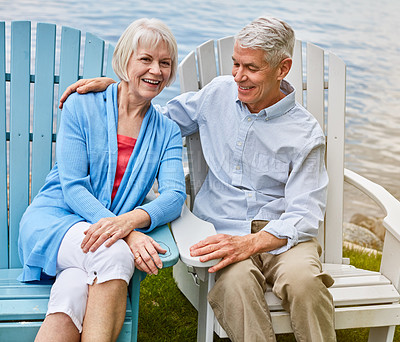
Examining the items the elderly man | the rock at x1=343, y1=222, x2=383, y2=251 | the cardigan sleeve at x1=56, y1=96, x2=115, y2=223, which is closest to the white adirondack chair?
the elderly man

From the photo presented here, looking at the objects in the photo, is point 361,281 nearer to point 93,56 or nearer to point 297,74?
point 297,74

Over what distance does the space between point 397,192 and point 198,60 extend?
4543 mm

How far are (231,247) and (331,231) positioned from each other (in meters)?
0.90

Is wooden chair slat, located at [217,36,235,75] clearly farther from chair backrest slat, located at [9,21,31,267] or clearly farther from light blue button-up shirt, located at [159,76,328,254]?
chair backrest slat, located at [9,21,31,267]

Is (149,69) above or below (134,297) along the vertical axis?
above

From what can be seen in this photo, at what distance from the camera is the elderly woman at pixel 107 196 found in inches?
78.4

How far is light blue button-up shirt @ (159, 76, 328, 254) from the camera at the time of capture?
2.49 m

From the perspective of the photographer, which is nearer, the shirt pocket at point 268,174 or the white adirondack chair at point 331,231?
the white adirondack chair at point 331,231

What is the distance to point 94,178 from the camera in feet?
7.70

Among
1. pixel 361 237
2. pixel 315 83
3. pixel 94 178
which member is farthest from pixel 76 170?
pixel 361 237

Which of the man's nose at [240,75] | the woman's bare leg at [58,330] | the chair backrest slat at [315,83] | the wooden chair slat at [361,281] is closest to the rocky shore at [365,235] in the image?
the chair backrest slat at [315,83]

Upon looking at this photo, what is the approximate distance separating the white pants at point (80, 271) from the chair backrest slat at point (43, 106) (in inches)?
26.8

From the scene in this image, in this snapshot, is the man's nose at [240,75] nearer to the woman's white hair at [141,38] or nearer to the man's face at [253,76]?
the man's face at [253,76]

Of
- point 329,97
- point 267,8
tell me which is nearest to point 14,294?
point 329,97
